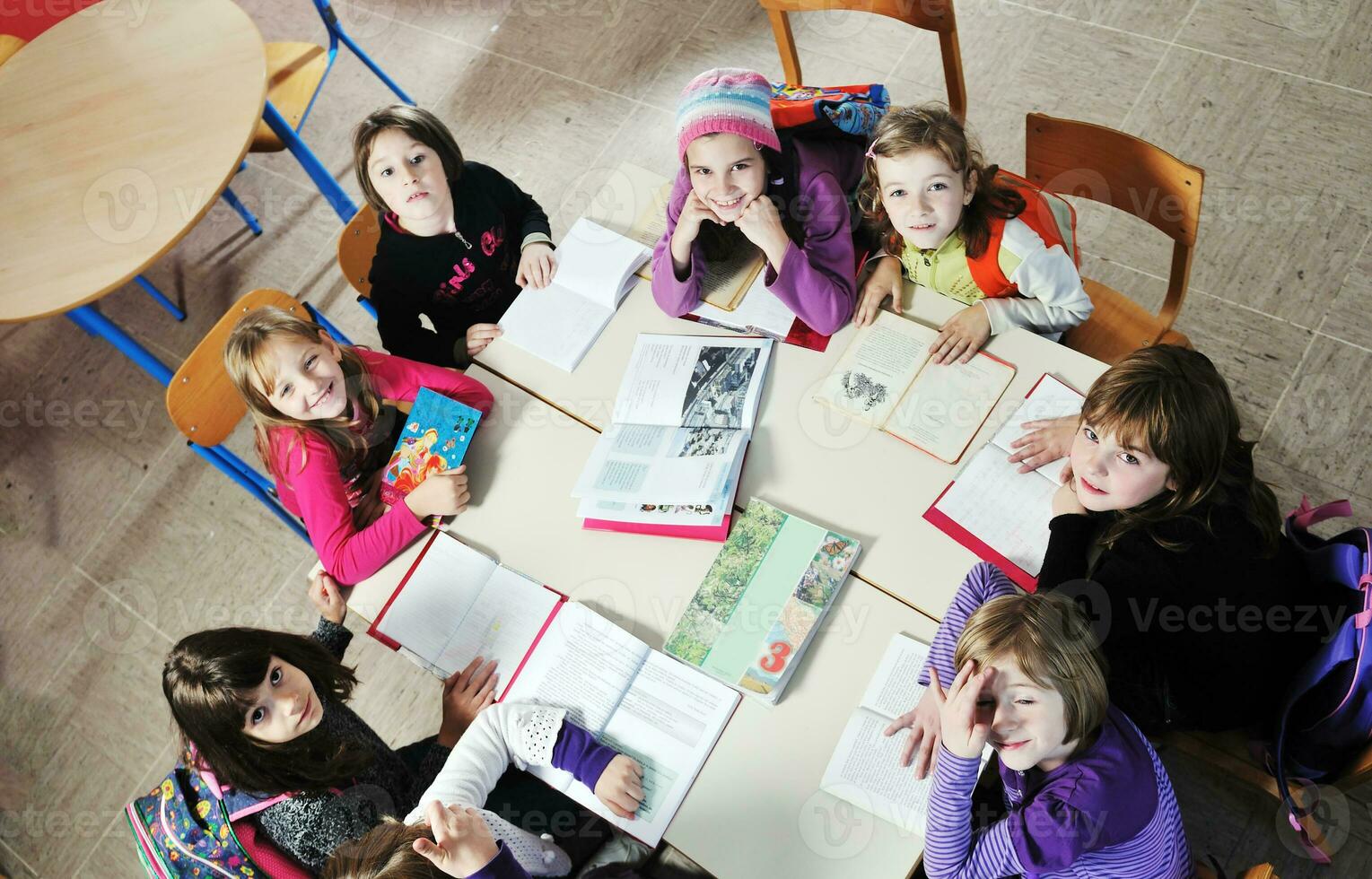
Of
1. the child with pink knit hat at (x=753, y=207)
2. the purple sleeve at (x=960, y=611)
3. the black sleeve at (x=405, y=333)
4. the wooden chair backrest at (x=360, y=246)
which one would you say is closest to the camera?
the purple sleeve at (x=960, y=611)

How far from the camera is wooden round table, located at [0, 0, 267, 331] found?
2.47m

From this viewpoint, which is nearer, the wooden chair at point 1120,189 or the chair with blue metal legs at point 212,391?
the wooden chair at point 1120,189

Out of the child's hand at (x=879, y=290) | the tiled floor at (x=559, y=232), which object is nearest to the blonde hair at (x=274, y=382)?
the tiled floor at (x=559, y=232)

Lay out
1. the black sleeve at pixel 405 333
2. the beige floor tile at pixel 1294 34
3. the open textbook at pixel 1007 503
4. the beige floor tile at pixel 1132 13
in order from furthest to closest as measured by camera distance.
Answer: the beige floor tile at pixel 1132 13 < the beige floor tile at pixel 1294 34 < the black sleeve at pixel 405 333 < the open textbook at pixel 1007 503

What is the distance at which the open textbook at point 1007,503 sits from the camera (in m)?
1.61

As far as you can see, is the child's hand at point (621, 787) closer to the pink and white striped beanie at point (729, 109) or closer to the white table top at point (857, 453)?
the white table top at point (857, 453)

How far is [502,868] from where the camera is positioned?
1.38 metres

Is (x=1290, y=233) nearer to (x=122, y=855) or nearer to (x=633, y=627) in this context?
(x=633, y=627)

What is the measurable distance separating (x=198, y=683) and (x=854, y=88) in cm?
172

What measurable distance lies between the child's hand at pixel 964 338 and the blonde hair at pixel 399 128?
122 centimetres

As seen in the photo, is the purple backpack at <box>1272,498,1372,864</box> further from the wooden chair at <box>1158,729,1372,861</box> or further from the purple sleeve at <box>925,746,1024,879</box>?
the purple sleeve at <box>925,746,1024,879</box>

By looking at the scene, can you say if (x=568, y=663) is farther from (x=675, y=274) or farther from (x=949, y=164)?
(x=949, y=164)

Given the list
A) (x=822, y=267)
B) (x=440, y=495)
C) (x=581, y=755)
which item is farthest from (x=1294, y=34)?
(x=581, y=755)

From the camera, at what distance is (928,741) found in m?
1.46
